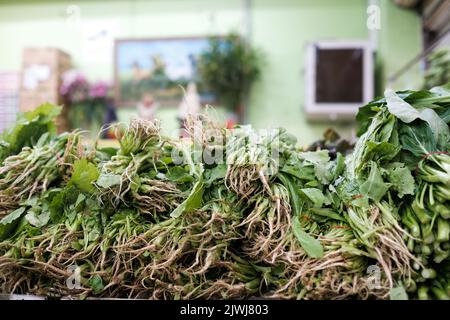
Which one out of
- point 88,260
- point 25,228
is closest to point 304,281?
point 88,260

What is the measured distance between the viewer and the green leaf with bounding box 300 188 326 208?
102 cm

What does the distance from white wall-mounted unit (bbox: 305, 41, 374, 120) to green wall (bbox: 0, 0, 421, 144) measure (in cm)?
29

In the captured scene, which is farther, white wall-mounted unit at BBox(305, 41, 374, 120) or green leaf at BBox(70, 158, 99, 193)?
white wall-mounted unit at BBox(305, 41, 374, 120)

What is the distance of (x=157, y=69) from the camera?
164 inches

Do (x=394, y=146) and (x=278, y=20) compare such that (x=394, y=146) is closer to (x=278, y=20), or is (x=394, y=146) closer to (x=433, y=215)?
(x=433, y=215)

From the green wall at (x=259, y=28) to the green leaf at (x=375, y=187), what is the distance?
2.96 m

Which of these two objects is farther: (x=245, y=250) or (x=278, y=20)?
(x=278, y=20)

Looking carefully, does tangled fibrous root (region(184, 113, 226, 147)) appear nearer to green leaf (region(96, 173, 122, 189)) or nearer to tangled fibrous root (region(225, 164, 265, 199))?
tangled fibrous root (region(225, 164, 265, 199))

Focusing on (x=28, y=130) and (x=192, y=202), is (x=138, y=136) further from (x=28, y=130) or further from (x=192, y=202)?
(x=28, y=130)

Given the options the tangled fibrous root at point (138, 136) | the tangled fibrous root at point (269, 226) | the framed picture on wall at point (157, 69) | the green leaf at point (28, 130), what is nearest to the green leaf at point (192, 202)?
the tangled fibrous root at point (269, 226)

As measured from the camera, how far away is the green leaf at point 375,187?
989 millimetres

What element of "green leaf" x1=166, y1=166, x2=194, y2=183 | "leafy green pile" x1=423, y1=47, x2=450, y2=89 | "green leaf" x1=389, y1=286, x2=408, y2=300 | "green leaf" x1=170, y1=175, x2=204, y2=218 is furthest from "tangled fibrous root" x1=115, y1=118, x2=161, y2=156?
"leafy green pile" x1=423, y1=47, x2=450, y2=89

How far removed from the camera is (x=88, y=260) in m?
1.09
